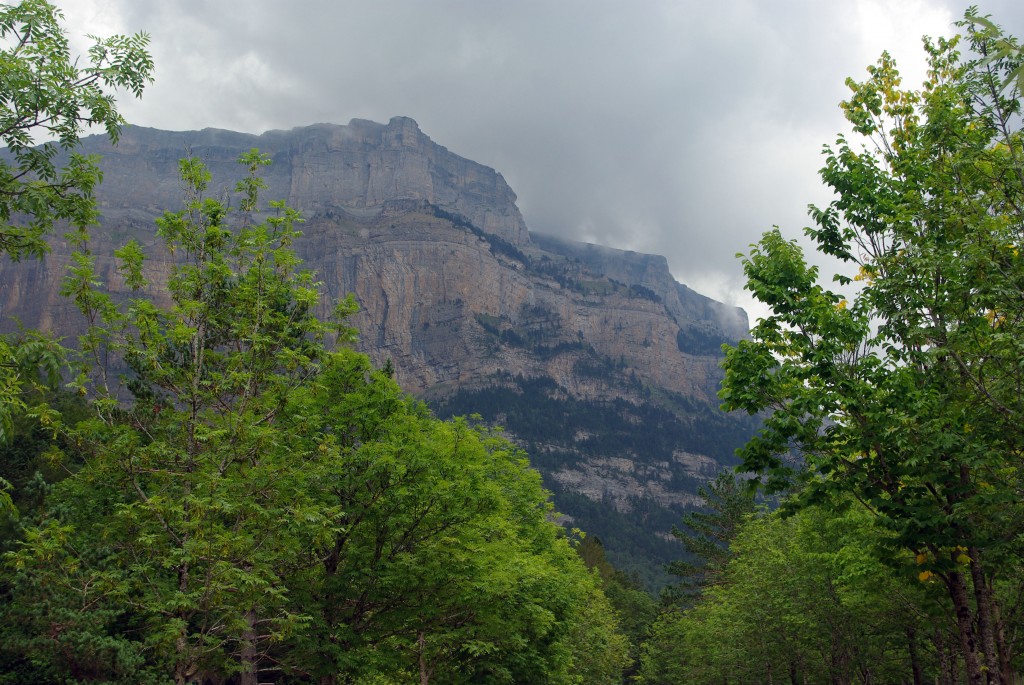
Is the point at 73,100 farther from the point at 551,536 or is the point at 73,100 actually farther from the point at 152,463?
the point at 551,536

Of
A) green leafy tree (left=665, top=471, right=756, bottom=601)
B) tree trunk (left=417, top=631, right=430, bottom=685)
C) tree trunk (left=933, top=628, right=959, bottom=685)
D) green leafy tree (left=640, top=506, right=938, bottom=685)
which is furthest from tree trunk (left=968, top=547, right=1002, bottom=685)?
green leafy tree (left=665, top=471, right=756, bottom=601)

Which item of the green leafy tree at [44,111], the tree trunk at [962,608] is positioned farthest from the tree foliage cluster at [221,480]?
the tree trunk at [962,608]

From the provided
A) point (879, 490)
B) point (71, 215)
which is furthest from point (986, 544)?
point (71, 215)

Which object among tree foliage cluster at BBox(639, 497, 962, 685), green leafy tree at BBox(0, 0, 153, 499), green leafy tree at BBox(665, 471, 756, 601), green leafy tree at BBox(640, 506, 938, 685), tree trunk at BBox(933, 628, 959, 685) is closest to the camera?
green leafy tree at BBox(0, 0, 153, 499)

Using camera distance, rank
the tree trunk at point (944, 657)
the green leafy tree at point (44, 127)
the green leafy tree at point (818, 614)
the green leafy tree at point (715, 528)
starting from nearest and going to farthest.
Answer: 1. the green leafy tree at point (44, 127)
2. the green leafy tree at point (818, 614)
3. the tree trunk at point (944, 657)
4. the green leafy tree at point (715, 528)

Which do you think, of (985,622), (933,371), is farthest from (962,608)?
(933,371)

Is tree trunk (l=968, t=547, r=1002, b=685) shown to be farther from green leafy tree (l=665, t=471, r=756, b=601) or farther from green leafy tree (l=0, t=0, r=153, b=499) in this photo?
green leafy tree (l=665, t=471, r=756, b=601)

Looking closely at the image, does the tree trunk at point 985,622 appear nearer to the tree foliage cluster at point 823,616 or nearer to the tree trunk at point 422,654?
the tree foliage cluster at point 823,616

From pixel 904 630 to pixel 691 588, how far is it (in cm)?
4727

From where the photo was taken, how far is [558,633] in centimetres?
2555

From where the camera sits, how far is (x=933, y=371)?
10852mm

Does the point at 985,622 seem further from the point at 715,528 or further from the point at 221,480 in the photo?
the point at 715,528

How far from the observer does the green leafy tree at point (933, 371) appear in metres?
9.70

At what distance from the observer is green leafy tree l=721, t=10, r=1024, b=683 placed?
31.8 ft
